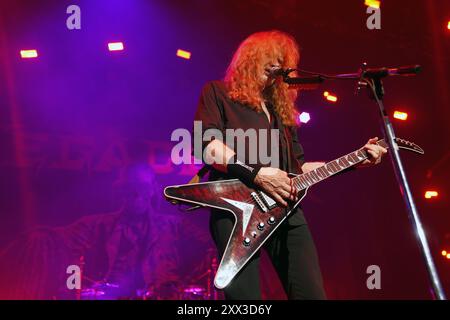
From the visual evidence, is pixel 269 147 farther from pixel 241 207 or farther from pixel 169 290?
pixel 169 290

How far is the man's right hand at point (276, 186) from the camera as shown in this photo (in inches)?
96.0

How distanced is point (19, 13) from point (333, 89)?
434cm

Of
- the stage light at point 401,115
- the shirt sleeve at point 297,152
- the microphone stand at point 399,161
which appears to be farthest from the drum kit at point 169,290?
the microphone stand at point 399,161

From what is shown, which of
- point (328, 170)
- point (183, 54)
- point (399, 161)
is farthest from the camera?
point (183, 54)

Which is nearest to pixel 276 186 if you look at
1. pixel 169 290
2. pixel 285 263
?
pixel 285 263

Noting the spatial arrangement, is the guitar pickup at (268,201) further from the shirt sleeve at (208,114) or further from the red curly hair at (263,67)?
the red curly hair at (263,67)

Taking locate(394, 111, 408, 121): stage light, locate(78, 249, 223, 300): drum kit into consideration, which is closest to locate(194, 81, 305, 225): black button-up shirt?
locate(78, 249, 223, 300): drum kit

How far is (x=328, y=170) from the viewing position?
2.76 metres

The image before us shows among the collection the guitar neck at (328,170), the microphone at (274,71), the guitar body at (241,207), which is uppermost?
the microphone at (274,71)

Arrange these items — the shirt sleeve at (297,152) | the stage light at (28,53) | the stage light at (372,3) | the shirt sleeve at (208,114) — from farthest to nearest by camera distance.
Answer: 1. the stage light at (28,53)
2. the stage light at (372,3)
3. the shirt sleeve at (297,152)
4. the shirt sleeve at (208,114)

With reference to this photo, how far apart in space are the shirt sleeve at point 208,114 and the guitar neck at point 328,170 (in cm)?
51

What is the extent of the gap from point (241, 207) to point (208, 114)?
1.78 ft

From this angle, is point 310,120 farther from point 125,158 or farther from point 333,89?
point 125,158
